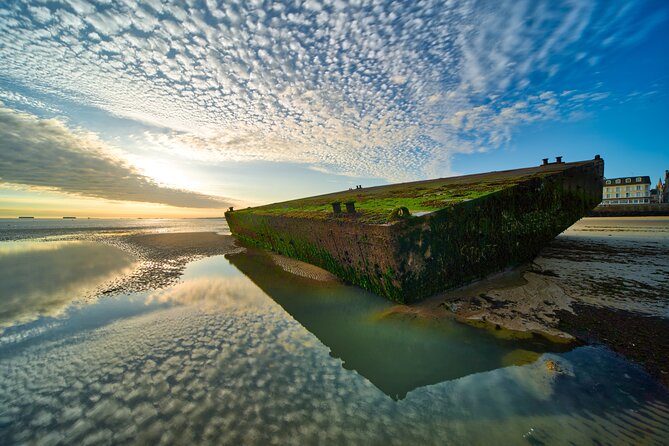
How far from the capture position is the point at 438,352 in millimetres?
3629

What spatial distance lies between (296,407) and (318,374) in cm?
62

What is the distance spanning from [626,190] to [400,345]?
292ft

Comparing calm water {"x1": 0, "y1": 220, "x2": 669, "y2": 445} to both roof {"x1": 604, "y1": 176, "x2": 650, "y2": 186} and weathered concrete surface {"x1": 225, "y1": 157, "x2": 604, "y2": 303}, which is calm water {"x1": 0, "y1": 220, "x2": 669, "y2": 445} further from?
roof {"x1": 604, "y1": 176, "x2": 650, "y2": 186}

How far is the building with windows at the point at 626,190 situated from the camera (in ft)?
187

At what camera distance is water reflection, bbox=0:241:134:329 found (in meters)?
5.82

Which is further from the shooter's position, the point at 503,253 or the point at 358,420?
the point at 503,253

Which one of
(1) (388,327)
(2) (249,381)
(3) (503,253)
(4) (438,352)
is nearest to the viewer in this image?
(2) (249,381)

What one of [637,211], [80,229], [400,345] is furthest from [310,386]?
[80,229]

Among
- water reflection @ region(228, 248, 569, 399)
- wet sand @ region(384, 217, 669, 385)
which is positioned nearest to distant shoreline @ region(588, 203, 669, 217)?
wet sand @ region(384, 217, 669, 385)

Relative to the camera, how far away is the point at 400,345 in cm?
389

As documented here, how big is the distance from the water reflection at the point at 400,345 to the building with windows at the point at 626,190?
3037 inches

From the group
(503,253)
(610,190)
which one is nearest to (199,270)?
(503,253)

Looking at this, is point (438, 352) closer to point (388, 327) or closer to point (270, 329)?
point (388, 327)

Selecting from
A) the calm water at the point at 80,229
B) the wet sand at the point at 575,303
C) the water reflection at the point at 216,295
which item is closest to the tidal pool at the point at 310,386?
the wet sand at the point at 575,303
